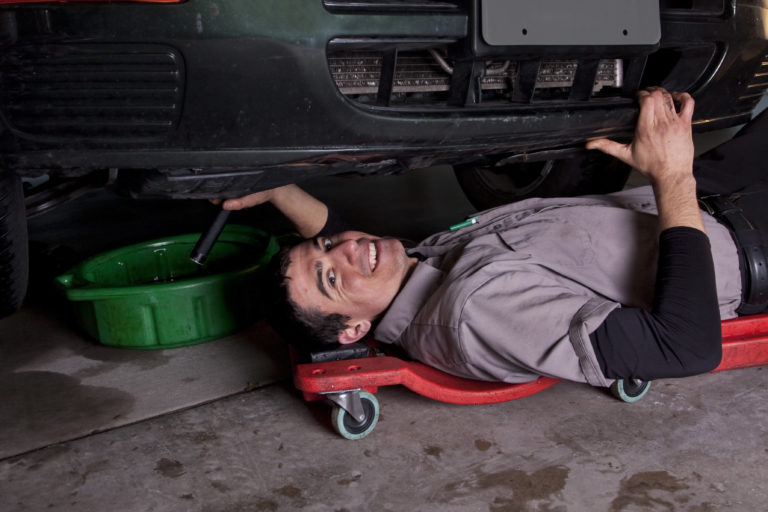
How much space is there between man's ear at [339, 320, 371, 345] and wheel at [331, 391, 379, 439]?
0.21 meters

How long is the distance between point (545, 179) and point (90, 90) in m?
1.72

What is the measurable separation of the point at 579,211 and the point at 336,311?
26.2 inches

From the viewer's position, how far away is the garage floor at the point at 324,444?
57.9 inches

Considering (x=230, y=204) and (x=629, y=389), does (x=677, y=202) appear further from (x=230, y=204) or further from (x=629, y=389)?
(x=230, y=204)

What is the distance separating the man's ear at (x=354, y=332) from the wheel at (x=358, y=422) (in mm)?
211

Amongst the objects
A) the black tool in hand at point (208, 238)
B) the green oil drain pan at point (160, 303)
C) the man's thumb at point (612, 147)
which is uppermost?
the man's thumb at point (612, 147)

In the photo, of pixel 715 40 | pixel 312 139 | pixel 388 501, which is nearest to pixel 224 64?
pixel 312 139

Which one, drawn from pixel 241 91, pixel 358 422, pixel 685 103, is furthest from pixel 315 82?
pixel 685 103

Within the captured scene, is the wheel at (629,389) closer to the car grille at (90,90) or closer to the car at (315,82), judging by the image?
the car at (315,82)

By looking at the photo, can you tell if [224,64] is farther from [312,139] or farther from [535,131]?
[535,131]

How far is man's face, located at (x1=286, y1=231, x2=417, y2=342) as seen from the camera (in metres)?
1.82

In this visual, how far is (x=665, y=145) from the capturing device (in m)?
1.69

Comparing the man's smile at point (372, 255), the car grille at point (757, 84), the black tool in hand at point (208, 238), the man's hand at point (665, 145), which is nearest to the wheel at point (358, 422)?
the man's smile at point (372, 255)

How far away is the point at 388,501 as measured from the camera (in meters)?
1.46
